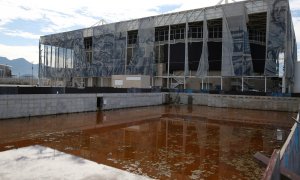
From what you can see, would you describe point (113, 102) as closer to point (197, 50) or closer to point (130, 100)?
point (130, 100)

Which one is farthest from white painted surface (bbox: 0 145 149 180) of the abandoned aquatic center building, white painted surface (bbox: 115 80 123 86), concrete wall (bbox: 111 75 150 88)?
white painted surface (bbox: 115 80 123 86)

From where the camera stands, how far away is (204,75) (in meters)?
45.4

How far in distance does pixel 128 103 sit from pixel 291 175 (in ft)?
81.4

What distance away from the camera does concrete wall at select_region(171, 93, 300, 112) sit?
1227 inches

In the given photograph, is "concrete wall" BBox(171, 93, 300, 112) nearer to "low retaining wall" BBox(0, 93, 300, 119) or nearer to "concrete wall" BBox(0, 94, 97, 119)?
"low retaining wall" BBox(0, 93, 300, 119)

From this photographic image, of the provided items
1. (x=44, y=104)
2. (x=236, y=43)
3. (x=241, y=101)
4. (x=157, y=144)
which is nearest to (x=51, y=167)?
(x=157, y=144)

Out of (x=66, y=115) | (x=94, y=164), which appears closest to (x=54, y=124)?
(x=66, y=115)

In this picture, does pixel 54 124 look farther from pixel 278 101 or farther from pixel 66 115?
pixel 278 101

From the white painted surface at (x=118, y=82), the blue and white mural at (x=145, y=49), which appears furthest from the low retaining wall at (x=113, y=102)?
the blue and white mural at (x=145, y=49)

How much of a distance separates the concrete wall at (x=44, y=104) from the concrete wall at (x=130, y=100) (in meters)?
1.77

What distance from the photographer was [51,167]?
340 inches

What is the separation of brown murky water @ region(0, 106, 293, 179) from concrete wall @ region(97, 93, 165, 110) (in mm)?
7964

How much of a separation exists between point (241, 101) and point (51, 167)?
29.6m

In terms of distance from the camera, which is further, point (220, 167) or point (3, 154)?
point (3, 154)
